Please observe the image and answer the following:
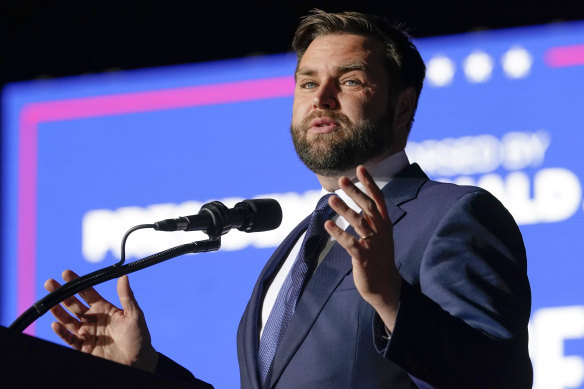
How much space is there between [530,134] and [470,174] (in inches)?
9.6

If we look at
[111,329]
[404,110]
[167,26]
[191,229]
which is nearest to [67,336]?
[111,329]

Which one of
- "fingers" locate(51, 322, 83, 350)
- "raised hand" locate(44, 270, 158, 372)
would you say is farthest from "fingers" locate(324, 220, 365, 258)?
"fingers" locate(51, 322, 83, 350)

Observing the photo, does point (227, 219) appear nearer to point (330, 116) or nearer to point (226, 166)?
point (330, 116)

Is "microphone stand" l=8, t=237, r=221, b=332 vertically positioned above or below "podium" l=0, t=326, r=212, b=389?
above

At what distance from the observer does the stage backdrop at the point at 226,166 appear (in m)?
3.13

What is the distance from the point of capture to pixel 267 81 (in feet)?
12.1

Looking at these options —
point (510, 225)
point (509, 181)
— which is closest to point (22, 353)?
point (510, 225)

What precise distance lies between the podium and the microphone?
0.56 metres

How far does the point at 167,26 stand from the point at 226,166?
0.78 metres

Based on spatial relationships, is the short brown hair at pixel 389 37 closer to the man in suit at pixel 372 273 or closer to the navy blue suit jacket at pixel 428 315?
the man in suit at pixel 372 273

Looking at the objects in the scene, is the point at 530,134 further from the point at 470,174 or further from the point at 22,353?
the point at 22,353

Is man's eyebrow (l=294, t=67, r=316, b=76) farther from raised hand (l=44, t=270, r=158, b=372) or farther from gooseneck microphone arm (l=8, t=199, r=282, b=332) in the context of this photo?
raised hand (l=44, t=270, r=158, b=372)

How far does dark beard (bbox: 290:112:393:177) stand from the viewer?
7.29ft

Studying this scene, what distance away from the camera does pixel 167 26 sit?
4070 millimetres
